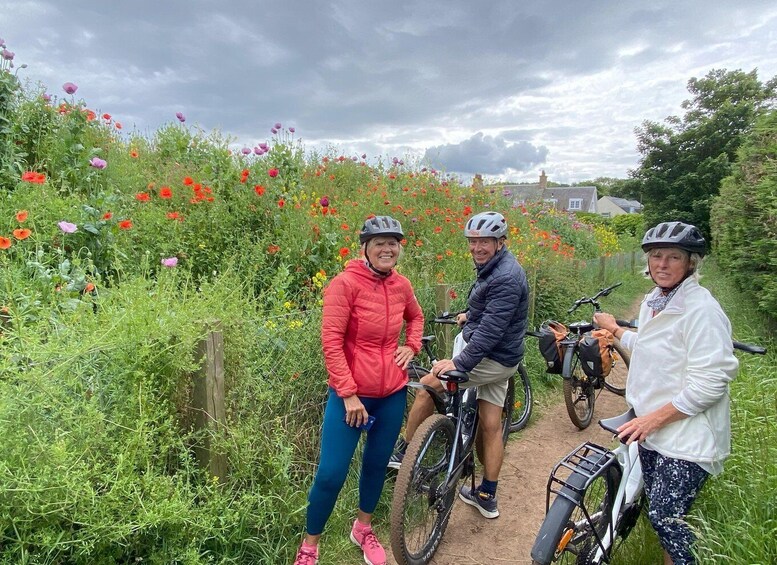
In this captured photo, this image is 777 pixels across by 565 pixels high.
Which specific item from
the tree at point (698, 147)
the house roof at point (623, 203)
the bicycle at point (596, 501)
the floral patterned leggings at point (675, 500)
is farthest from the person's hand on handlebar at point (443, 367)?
the house roof at point (623, 203)

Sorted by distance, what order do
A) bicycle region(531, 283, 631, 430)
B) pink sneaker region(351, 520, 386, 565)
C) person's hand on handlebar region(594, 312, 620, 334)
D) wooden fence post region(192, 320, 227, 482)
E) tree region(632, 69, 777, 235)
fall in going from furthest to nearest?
tree region(632, 69, 777, 235) < bicycle region(531, 283, 631, 430) < pink sneaker region(351, 520, 386, 565) < person's hand on handlebar region(594, 312, 620, 334) < wooden fence post region(192, 320, 227, 482)

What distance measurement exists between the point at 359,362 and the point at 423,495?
1065 mm

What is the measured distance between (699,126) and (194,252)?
29.1 m

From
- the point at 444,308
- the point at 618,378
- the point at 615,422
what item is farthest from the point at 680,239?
the point at 618,378

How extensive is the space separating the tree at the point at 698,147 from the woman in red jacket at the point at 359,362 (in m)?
25.8

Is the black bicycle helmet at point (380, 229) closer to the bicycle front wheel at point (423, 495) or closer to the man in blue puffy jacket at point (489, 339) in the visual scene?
the man in blue puffy jacket at point (489, 339)

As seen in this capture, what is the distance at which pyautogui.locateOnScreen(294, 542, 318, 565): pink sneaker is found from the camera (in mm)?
Answer: 2525

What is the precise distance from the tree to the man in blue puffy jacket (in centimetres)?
2488

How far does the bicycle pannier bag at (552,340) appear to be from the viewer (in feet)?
12.8

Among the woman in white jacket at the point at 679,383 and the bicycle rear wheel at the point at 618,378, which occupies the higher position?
the woman in white jacket at the point at 679,383

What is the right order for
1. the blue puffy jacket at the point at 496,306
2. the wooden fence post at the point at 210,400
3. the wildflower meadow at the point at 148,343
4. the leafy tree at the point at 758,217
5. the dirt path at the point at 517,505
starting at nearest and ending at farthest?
1. the wildflower meadow at the point at 148,343
2. the wooden fence post at the point at 210,400
3. the blue puffy jacket at the point at 496,306
4. the dirt path at the point at 517,505
5. the leafy tree at the point at 758,217

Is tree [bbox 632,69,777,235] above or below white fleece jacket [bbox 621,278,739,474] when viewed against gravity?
above

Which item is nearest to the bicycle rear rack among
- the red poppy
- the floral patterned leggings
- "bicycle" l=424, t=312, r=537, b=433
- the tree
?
the floral patterned leggings

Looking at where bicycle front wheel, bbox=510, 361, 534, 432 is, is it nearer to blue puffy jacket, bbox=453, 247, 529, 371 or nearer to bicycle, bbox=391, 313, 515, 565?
bicycle, bbox=391, 313, 515, 565
